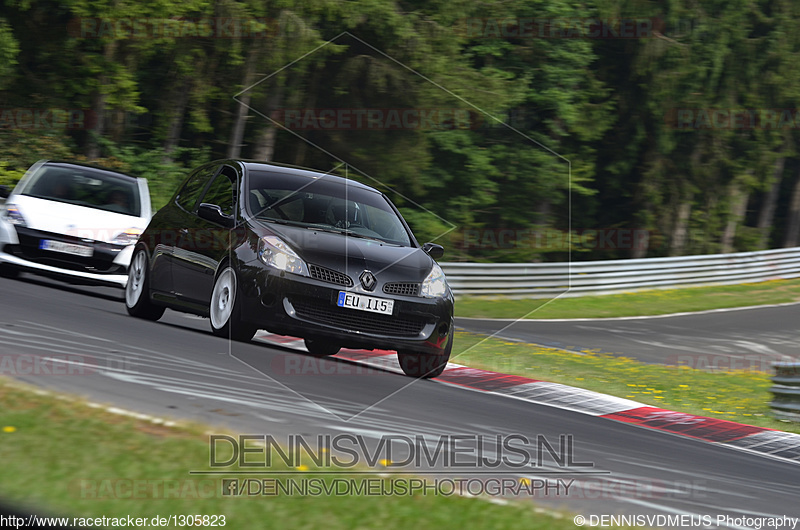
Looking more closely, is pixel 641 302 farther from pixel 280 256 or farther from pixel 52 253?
pixel 280 256

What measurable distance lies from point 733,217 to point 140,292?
39.1 metres

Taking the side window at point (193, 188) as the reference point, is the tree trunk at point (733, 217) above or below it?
below

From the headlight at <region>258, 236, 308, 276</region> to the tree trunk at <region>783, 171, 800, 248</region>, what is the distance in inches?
1832

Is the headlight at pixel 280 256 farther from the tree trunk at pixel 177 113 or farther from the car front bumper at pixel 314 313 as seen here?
the tree trunk at pixel 177 113

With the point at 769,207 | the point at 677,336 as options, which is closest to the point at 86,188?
the point at 677,336

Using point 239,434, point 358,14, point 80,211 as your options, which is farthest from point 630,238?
point 239,434

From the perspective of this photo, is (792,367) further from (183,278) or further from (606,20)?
(606,20)

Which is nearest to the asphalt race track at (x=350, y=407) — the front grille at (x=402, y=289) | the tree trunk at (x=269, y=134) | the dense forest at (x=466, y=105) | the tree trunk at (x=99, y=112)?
the front grille at (x=402, y=289)

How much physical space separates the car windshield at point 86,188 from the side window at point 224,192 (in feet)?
10.1

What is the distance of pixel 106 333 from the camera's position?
9.14 m

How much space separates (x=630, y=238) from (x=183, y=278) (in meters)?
36.1

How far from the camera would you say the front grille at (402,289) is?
860cm

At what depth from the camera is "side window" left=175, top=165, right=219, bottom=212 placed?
399 inches

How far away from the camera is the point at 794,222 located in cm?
5112
